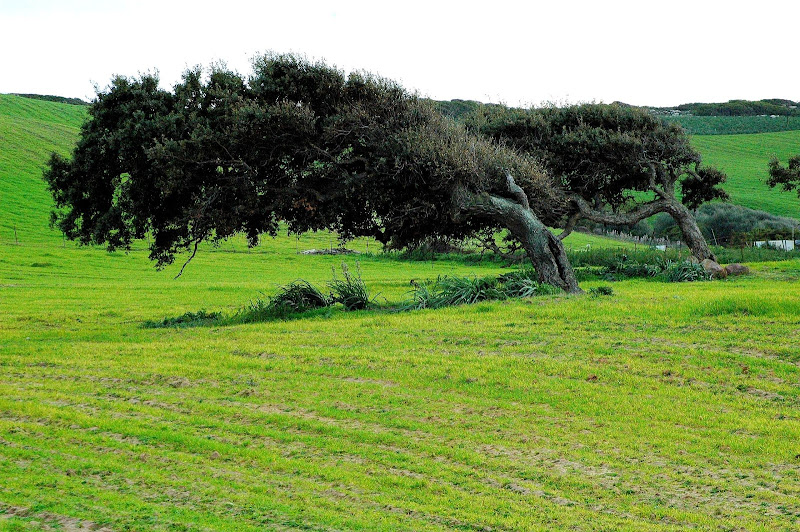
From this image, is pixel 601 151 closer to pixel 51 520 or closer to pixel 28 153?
pixel 51 520

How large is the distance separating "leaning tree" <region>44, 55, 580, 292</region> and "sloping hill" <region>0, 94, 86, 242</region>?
47.9m

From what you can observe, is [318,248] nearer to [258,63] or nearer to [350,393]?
[258,63]

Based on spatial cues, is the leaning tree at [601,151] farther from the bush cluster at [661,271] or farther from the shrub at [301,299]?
the shrub at [301,299]

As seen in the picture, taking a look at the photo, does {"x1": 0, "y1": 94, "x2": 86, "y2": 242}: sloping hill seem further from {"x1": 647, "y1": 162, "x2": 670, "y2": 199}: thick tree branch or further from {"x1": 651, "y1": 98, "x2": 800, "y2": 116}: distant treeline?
{"x1": 651, "y1": 98, "x2": 800, "y2": 116}: distant treeline

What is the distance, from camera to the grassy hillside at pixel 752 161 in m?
82.8

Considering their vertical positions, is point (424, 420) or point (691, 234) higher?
point (691, 234)

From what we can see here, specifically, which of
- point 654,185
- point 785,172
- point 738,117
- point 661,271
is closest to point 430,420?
point 661,271

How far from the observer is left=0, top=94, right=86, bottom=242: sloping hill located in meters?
69.6

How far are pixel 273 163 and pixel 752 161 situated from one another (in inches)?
3902

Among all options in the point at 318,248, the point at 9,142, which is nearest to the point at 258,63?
the point at 318,248

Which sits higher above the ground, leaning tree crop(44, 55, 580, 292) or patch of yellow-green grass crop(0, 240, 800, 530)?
leaning tree crop(44, 55, 580, 292)

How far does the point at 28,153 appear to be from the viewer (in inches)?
3814

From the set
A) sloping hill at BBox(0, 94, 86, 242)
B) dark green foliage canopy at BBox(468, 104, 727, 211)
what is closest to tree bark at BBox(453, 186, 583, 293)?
dark green foliage canopy at BBox(468, 104, 727, 211)

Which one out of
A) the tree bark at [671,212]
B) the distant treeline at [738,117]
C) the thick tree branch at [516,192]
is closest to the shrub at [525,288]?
the thick tree branch at [516,192]
